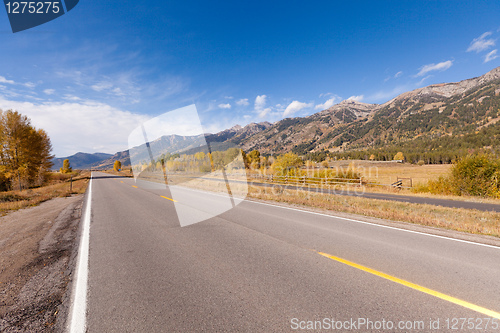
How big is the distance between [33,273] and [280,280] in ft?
15.9

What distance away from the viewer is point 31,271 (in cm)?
420

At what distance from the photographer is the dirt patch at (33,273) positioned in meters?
2.80

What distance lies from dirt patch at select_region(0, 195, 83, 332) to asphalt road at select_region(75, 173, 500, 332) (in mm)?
491

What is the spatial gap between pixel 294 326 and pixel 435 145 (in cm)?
20091

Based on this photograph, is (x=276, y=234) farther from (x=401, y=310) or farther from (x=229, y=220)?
(x=401, y=310)

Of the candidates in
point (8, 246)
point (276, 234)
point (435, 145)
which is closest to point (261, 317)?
point (276, 234)

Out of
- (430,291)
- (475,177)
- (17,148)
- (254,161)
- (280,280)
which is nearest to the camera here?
(430,291)

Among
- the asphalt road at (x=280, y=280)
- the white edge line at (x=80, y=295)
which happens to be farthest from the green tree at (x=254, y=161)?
the white edge line at (x=80, y=295)

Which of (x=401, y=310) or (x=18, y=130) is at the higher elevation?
(x=18, y=130)

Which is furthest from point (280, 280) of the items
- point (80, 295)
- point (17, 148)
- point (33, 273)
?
point (17, 148)

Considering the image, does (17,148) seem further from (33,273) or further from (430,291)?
(430,291)

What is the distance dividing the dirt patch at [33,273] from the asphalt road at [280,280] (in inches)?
19.3

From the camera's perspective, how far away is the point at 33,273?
13.5ft

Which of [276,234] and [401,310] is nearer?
[401,310]
